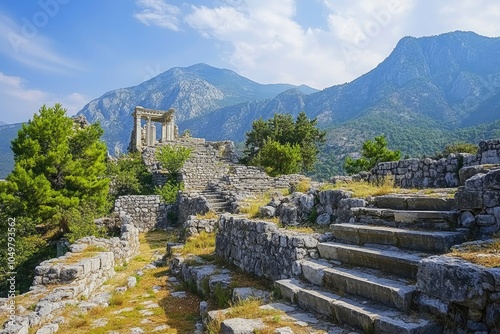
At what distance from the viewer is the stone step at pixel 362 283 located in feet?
12.6

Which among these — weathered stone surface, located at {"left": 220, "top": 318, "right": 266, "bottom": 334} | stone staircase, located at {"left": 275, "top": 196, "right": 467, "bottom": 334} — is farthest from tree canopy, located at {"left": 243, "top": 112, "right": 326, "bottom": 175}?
weathered stone surface, located at {"left": 220, "top": 318, "right": 266, "bottom": 334}

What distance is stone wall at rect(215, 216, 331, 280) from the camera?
5.98m

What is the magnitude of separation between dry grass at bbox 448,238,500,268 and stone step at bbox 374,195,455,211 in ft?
3.89

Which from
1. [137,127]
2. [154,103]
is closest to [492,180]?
[137,127]

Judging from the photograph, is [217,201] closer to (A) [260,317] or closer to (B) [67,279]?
(B) [67,279]

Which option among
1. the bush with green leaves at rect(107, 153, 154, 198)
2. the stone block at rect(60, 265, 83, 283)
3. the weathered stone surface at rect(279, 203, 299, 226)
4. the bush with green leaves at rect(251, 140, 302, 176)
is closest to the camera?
the stone block at rect(60, 265, 83, 283)

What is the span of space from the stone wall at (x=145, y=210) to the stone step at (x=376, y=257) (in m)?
14.6

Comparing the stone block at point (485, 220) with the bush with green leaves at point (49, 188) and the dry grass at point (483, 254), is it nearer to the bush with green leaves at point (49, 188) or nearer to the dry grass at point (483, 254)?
the dry grass at point (483, 254)

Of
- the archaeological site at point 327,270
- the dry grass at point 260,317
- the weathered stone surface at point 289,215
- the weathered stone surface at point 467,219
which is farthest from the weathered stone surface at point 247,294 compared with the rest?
the weathered stone surface at point 467,219

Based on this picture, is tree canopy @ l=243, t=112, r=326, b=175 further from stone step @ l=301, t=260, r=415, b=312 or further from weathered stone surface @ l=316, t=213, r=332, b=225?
stone step @ l=301, t=260, r=415, b=312

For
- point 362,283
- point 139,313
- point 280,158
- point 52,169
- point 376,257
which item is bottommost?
point 139,313

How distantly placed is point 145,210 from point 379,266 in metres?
15.9

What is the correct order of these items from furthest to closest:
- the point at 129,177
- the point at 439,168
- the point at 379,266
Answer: the point at 129,177
the point at 439,168
the point at 379,266

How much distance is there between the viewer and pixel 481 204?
14.8 ft
